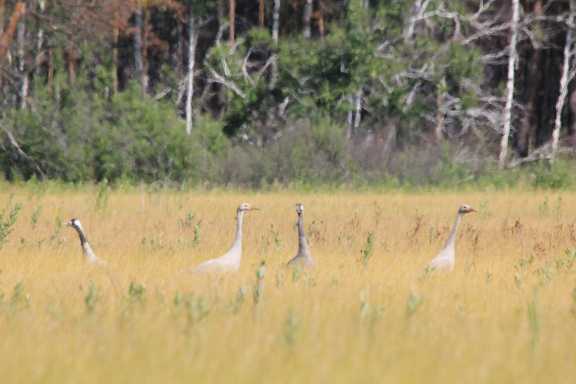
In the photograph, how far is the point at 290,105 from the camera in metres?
35.2

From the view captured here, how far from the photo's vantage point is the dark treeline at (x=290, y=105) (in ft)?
99.5

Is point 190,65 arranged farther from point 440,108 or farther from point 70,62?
point 440,108

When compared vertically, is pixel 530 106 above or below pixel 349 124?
above

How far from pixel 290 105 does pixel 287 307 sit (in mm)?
26300

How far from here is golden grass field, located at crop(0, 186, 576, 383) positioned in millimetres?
6680

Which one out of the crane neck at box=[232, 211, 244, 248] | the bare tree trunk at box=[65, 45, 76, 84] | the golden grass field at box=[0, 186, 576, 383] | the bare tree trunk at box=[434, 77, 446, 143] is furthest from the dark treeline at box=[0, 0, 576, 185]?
the crane neck at box=[232, 211, 244, 248]

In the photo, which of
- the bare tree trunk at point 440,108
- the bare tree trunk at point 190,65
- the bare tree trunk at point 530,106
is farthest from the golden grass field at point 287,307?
the bare tree trunk at point 530,106

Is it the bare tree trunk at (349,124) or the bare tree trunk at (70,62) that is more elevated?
the bare tree trunk at (70,62)

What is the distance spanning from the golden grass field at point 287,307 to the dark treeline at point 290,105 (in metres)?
12.0

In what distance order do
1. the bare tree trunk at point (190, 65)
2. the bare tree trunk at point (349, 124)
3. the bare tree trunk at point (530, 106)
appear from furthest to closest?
the bare tree trunk at point (530, 106) → the bare tree trunk at point (190, 65) → the bare tree trunk at point (349, 124)

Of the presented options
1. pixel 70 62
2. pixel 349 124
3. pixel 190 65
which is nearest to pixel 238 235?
pixel 349 124

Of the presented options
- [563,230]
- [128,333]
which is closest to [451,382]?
[128,333]

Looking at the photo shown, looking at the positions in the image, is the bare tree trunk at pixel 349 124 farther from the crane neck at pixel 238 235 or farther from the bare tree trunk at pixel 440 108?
the crane neck at pixel 238 235

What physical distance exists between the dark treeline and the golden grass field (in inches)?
472
